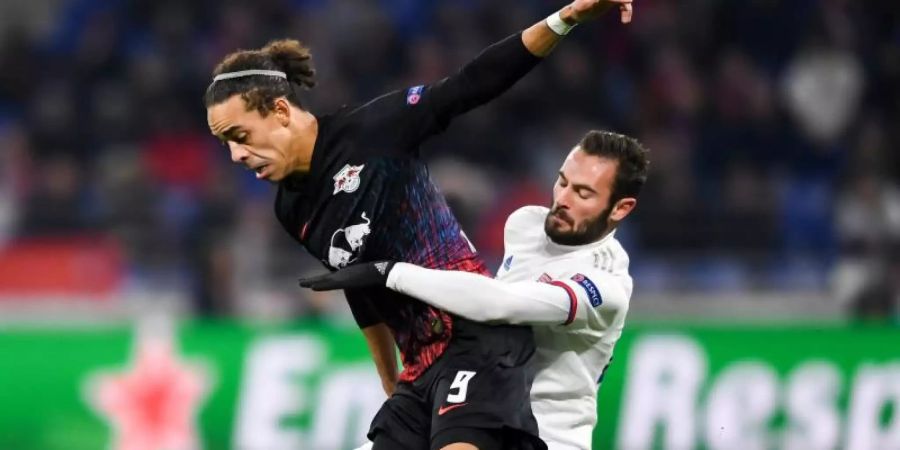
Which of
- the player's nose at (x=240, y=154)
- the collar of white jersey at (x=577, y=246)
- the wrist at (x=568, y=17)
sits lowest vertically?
the collar of white jersey at (x=577, y=246)

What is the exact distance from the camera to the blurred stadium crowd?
9312mm

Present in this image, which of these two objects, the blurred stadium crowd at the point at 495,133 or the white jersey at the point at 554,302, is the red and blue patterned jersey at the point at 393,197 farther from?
the blurred stadium crowd at the point at 495,133

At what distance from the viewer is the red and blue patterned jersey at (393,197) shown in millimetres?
4129

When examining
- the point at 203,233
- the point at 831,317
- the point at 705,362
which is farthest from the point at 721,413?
the point at 203,233

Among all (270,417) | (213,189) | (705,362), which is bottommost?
(270,417)

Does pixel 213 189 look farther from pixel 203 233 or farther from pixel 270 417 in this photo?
pixel 270 417

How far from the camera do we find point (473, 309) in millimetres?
4059

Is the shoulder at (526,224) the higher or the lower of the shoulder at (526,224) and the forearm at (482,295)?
the higher

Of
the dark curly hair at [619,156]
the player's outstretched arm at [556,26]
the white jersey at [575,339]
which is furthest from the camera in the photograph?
the dark curly hair at [619,156]

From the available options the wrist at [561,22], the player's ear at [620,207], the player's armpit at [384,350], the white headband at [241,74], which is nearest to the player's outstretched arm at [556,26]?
the wrist at [561,22]

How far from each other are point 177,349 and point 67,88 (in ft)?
12.4

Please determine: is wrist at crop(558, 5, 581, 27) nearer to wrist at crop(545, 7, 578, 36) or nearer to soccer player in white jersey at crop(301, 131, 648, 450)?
wrist at crop(545, 7, 578, 36)

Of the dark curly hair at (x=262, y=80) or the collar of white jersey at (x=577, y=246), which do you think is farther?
the collar of white jersey at (x=577, y=246)

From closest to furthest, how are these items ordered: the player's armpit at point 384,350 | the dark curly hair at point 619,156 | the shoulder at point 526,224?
the dark curly hair at point 619,156, the shoulder at point 526,224, the player's armpit at point 384,350
